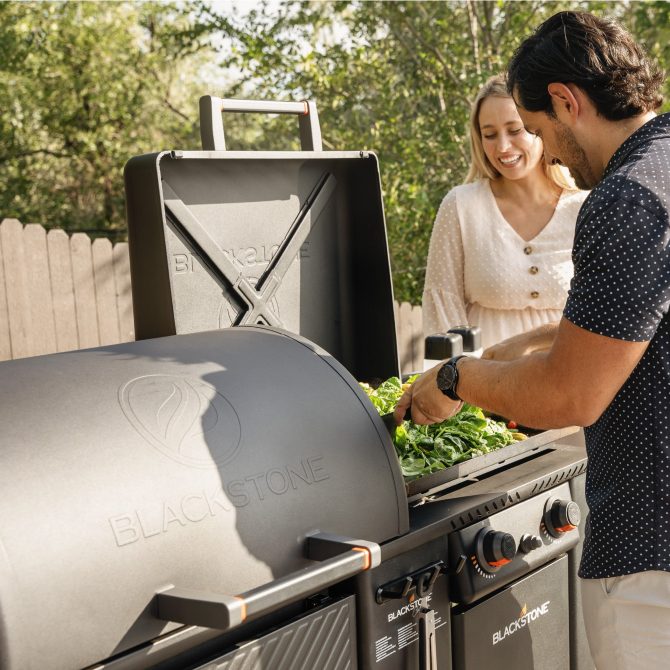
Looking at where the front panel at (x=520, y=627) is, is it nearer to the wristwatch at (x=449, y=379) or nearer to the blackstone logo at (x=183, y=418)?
the wristwatch at (x=449, y=379)

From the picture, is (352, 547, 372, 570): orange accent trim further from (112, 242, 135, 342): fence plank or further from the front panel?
(112, 242, 135, 342): fence plank

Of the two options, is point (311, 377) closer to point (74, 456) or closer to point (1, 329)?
point (74, 456)

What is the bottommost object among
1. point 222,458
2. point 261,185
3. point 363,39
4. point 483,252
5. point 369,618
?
point 369,618

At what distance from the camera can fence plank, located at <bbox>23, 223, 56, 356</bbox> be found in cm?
643

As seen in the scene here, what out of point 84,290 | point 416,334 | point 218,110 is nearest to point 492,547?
point 218,110

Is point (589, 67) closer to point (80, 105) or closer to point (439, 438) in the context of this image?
point (439, 438)

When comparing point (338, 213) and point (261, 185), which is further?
point (338, 213)

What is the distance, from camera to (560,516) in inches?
78.3

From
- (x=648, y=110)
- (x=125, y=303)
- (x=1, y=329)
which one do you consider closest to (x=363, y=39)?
(x=125, y=303)

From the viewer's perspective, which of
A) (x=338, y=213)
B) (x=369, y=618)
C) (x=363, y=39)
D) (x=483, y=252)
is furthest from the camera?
(x=363, y=39)

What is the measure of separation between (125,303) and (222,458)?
5.93 m

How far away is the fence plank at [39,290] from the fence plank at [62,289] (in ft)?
0.12

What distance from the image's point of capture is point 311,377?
1630 mm

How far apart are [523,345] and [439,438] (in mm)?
377
